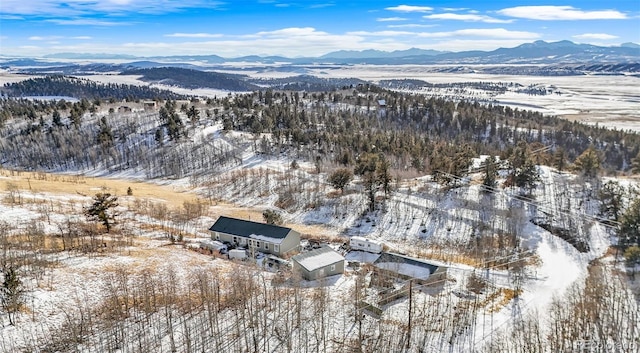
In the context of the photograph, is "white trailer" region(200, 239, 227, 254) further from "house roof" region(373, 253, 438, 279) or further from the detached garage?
"house roof" region(373, 253, 438, 279)

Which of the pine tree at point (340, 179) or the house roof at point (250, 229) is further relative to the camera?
the pine tree at point (340, 179)

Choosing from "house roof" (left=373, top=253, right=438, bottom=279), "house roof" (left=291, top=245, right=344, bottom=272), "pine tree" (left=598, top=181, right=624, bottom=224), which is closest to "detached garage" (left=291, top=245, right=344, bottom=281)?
"house roof" (left=291, top=245, right=344, bottom=272)

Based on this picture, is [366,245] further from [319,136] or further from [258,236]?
[319,136]

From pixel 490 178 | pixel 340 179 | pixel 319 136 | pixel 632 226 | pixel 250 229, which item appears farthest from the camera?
pixel 319 136

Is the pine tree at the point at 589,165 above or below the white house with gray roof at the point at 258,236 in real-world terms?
above

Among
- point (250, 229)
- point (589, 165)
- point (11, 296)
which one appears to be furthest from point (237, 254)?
point (589, 165)

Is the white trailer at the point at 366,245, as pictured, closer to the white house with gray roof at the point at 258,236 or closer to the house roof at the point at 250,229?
the white house with gray roof at the point at 258,236

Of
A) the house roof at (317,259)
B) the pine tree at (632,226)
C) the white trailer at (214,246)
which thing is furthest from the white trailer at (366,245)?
the pine tree at (632,226)
